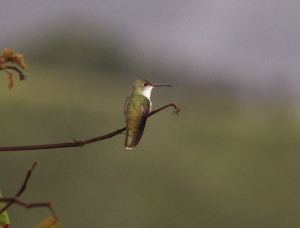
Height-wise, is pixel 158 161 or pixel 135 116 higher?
pixel 135 116

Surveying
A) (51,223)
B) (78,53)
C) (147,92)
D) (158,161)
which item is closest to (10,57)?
(51,223)

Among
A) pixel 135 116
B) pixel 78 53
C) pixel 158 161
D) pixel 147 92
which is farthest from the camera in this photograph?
pixel 78 53

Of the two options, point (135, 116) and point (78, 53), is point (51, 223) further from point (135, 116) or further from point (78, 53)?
point (78, 53)

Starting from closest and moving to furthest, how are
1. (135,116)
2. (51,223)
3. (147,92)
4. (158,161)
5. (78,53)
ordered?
(51,223) → (135,116) → (147,92) → (158,161) → (78,53)

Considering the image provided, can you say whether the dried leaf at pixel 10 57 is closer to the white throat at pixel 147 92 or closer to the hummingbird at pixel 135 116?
the hummingbird at pixel 135 116

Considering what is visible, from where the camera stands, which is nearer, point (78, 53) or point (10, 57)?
point (10, 57)

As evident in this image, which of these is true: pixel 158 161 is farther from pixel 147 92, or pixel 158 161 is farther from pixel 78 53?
pixel 147 92

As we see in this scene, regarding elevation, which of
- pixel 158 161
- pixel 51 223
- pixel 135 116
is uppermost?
pixel 135 116

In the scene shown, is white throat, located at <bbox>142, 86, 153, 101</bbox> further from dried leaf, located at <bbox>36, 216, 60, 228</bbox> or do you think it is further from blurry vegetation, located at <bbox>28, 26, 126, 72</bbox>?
blurry vegetation, located at <bbox>28, 26, 126, 72</bbox>

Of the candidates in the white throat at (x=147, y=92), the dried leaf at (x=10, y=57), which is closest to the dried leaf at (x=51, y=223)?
the dried leaf at (x=10, y=57)

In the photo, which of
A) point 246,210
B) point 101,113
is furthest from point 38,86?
point 246,210
